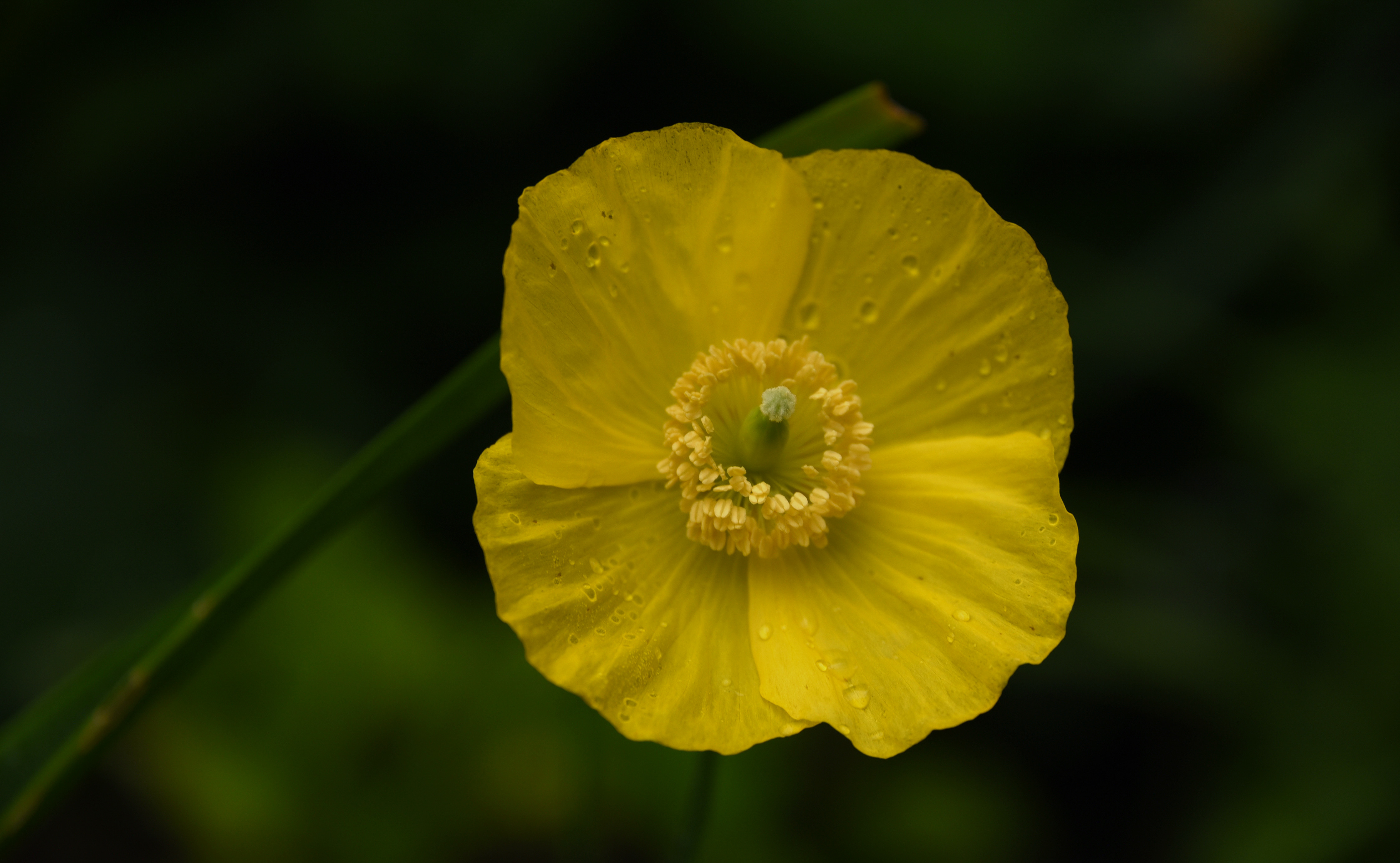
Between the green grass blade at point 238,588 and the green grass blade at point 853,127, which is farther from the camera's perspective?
the green grass blade at point 853,127

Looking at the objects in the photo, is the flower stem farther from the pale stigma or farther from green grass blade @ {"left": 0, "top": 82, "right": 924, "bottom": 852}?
green grass blade @ {"left": 0, "top": 82, "right": 924, "bottom": 852}

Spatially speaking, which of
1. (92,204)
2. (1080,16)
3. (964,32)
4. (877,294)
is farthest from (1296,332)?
(92,204)

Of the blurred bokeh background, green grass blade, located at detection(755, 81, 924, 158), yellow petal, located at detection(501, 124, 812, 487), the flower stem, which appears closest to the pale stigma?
yellow petal, located at detection(501, 124, 812, 487)

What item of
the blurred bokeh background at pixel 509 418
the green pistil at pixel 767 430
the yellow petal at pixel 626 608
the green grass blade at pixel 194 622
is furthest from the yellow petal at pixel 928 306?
the blurred bokeh background at pixel 509 418

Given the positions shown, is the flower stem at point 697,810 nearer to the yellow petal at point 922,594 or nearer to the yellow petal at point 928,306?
the yellow petal at point 922,594

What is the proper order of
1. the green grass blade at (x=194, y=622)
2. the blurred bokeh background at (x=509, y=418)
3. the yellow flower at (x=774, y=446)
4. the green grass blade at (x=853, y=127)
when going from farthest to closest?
the blurred bokeh background at (x=509, y=418) < the green grass blade at (x=853, y=127) < the yellow flower at (x=774, y=446) < the green grass blade at (x=194, y=622)

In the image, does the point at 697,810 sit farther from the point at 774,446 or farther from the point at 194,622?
the point at 194,622
